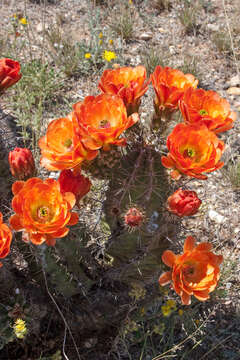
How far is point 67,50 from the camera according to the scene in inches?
139

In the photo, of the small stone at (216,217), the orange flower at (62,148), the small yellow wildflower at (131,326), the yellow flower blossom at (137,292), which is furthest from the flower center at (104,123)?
the small stone at (216,217)

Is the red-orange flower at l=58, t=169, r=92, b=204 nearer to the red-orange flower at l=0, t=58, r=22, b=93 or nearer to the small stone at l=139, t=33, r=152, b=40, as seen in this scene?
the red-orange flower at l=0, t=58, r=22, b=93

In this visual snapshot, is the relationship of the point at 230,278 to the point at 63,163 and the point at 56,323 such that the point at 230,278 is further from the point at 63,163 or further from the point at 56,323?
the point at 63,163

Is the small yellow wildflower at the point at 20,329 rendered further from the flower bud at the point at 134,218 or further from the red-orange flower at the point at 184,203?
the red-orange flower at the point at 184,203

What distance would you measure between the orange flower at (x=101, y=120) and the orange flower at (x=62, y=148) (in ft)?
0.13

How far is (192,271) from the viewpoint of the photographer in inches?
63.7

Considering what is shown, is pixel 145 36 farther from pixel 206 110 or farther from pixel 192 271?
pixel 192 271

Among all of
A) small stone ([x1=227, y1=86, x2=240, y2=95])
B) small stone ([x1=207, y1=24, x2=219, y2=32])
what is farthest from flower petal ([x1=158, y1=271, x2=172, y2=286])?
small stone ([x1=207, y1=24, x2=219, y2=32])

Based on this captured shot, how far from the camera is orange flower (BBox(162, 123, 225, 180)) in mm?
1389

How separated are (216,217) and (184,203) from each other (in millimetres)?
1359

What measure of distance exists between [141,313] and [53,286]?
48cm

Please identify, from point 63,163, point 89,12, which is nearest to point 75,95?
point 89,12

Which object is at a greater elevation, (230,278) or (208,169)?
(208,169)

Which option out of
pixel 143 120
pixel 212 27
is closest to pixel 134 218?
pixel 143 120
